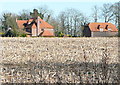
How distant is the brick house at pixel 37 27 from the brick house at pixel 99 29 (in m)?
8.52

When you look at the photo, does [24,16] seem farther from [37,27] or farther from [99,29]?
[99,29]

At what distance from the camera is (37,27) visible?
52.9 metres

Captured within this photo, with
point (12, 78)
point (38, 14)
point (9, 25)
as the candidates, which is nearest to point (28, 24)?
point (38, 14)

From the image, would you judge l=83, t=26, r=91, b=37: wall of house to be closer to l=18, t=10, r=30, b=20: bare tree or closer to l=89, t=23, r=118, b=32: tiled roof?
l=89, t=23, r=118, b=32: tiled roof

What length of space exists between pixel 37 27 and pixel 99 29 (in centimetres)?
1505

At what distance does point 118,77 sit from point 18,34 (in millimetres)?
36993

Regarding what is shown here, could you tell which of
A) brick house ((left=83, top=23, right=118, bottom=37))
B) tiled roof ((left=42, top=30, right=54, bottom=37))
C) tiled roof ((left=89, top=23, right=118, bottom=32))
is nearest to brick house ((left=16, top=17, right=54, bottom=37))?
tiled roof ((left=42, top=30, right=54, bottom=37))

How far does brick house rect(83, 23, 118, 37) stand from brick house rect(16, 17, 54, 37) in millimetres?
8515

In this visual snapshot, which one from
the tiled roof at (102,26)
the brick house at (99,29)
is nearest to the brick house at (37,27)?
the brick house at (99,29)

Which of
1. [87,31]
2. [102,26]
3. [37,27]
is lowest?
[87,31]

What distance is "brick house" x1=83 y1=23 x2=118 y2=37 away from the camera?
1993 inches

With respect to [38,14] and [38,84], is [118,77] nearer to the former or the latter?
[38,84]

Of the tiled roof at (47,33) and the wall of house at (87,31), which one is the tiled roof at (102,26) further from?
the tiled roof at (47,33)

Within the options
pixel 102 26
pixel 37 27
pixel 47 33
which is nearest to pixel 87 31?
pixel 102 26
